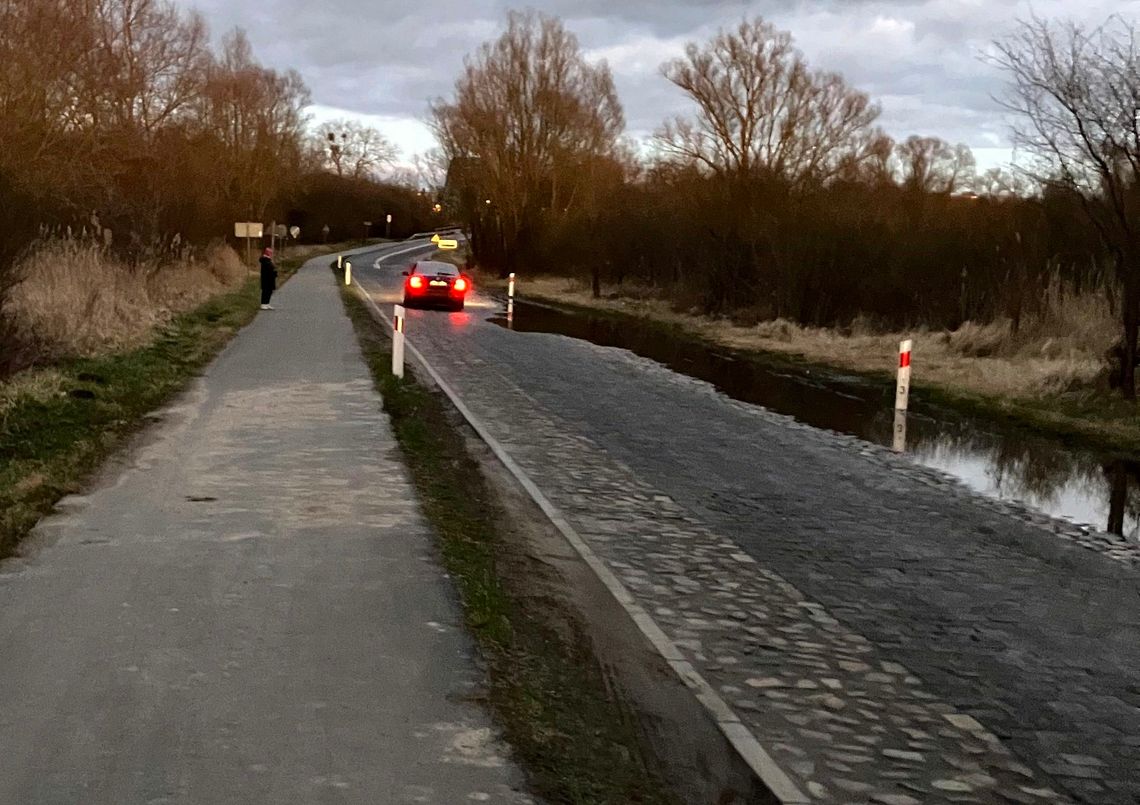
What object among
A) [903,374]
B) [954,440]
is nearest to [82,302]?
[903,374]

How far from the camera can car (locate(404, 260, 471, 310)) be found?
Answer: 112 feet

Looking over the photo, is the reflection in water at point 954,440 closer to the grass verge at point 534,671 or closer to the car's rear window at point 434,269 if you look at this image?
the grass verge at point 534,671

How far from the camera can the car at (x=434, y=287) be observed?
34156mm

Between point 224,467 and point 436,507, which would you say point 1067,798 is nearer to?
point 436,507

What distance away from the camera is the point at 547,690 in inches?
203

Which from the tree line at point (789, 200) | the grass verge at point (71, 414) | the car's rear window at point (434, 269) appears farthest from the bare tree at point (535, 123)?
the grass verge at point (71, 414)

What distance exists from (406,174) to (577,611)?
132 meters

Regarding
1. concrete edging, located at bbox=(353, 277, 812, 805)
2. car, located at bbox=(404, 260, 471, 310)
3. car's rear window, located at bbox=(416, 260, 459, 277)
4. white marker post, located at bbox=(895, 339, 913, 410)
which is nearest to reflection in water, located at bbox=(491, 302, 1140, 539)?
white marker post, located at bbox=(895, 339, 913, 410)

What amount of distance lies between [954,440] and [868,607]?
7.65m

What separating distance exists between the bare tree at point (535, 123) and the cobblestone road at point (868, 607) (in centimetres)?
4133

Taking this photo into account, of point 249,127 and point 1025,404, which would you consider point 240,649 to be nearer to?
point 1025,404

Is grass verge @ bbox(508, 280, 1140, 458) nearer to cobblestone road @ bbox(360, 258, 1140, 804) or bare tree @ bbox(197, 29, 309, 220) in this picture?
cobblestone road @ bbox(360, 258, 1140, 804)

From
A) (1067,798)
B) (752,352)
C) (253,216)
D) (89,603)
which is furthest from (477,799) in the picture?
(253,216)

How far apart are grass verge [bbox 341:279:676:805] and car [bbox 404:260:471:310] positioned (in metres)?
24.7
